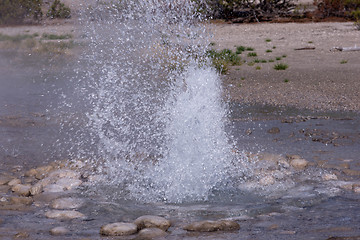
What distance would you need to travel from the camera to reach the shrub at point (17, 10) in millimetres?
12711

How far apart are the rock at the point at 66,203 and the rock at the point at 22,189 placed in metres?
0.48

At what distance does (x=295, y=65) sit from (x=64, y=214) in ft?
32.8

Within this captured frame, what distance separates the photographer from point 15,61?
54.3ft

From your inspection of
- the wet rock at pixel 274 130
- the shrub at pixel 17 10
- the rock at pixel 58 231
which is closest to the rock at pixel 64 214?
the rock at pixel 58 231

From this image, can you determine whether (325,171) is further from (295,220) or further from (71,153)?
(71,153)

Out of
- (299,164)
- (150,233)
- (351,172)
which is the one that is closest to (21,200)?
(150,233)

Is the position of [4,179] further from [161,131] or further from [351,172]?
[351,172]

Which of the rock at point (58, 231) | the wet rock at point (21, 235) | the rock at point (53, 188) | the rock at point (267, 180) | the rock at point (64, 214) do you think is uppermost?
the wet rock at point (21, 235)

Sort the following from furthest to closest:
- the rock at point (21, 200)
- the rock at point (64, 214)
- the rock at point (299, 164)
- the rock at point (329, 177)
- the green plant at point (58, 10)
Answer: the green plant at point (58, 10) → the rock at point (299, 164) → the rock at point (329, 177) → the rock at point (21, 200) → the rock at point (64, 214)

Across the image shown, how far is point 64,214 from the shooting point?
16.6 feet

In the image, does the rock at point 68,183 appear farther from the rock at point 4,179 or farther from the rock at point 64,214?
the rock at point 64,214

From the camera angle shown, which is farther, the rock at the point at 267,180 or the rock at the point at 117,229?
the rock at the point at 267,180

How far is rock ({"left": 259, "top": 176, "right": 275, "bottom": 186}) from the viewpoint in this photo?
6020 mm

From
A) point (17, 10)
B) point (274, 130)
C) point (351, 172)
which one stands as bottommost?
point (274, 130)
